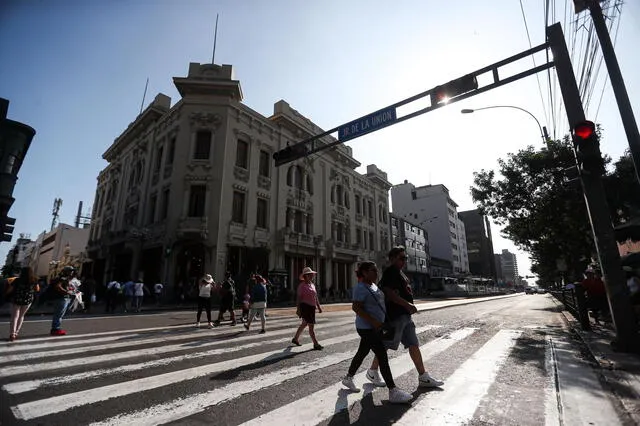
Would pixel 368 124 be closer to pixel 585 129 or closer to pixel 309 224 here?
pixel 585 129

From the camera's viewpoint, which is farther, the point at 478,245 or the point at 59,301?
the point at 478,245

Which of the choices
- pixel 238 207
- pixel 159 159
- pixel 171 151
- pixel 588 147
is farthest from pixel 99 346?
pixel 159 159

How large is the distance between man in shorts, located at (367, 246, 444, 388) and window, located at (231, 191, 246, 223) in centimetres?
2042

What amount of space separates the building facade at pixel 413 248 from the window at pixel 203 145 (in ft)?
102

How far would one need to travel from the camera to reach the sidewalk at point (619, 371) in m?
3.25

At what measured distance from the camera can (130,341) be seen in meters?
6.91

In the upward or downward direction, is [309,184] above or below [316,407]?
above

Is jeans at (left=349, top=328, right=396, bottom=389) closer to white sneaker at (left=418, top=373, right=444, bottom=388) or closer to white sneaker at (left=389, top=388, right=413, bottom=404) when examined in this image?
white sneaker at (left=389, top=388, right=413, bottom=404)

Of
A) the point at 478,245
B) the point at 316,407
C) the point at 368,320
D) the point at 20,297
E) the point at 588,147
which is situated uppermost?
the point at 478,245

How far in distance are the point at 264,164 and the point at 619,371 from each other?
25.1m

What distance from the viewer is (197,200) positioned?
2281 cm

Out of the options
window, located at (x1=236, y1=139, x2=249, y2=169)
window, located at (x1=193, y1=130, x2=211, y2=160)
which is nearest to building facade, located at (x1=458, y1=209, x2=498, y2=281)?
window, located at (x1=236, y1=139, x2=249, y2=169)

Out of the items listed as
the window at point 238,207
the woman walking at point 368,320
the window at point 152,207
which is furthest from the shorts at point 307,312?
the window at point 152,207

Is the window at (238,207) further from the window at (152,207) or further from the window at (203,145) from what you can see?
the window at (152,207)
